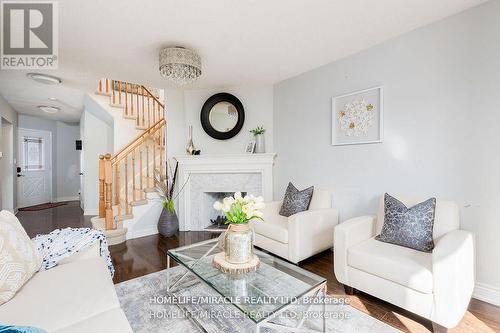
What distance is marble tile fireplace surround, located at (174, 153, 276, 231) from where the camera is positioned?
3.69 metres

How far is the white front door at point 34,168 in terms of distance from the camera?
5984 millimetres

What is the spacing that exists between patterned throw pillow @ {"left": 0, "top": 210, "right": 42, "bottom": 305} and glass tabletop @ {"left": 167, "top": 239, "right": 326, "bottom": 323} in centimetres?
84

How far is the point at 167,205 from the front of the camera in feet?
12.1

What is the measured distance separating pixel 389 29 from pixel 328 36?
1.75 ft

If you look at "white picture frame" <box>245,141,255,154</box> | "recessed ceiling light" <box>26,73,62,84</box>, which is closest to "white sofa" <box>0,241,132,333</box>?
"white picture frame" <box>245,141,255,154</box>

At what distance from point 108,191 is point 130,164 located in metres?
1.22

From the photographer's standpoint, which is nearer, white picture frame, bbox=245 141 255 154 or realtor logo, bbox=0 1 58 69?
realtor logo, bbox=0 1 58 69

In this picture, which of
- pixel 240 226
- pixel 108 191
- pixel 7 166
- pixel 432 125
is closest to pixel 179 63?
pixel 240 226

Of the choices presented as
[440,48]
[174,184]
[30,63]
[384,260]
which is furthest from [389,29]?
[30,63]

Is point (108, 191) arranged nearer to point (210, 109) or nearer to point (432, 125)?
point (210, 109)

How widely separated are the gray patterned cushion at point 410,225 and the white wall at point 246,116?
2.04m

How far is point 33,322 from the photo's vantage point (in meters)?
1.06

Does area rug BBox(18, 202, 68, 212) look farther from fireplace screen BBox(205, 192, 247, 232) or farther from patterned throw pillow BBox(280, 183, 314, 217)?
patterned throw pillow BBox(280, 183, 314, 217)

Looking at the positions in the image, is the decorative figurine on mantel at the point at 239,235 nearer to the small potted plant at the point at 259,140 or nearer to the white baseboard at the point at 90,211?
the small potted plant at the point at 259,140
